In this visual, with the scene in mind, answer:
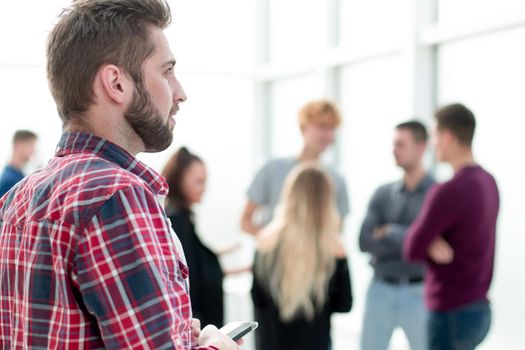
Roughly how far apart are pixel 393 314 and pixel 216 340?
2.70 meters

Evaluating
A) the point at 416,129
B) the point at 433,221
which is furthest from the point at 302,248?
the point at 416,129

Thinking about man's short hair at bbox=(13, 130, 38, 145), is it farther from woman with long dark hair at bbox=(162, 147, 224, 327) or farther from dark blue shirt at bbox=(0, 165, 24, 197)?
woman with long dark hair at bbox=(162, 147, 224, 327)

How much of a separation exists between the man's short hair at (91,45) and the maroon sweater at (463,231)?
2111 mm

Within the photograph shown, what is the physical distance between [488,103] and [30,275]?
3.52 metres

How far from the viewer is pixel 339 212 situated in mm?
4336

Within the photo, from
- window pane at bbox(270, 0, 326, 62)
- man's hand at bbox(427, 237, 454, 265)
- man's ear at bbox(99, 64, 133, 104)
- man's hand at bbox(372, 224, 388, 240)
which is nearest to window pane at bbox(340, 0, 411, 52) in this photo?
window pane at bbox(270, 0, 326, 62)

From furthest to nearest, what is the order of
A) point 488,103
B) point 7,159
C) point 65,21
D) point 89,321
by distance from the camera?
1. point 7,159
2. point 488,103
3. point 65,21
4. point 89,321

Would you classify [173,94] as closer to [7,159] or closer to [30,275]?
[30,275]

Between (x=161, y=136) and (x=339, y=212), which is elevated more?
(x=161, y=136)

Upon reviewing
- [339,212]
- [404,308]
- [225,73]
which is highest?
[225,73]

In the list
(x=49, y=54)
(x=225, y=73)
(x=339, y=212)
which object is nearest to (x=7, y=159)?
(x=225, y=73)

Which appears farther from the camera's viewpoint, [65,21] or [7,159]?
[7,159]

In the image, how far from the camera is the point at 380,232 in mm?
3738

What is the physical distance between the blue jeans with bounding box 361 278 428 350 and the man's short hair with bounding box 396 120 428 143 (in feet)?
2.41
